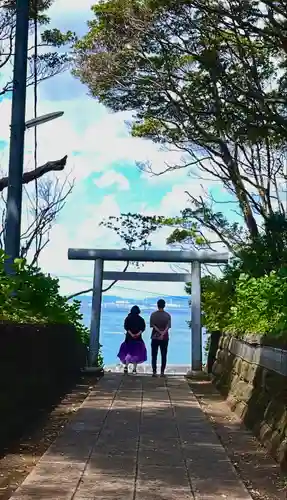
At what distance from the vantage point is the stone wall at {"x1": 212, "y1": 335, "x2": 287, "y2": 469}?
714 centimetres

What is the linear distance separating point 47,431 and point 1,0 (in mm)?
10163

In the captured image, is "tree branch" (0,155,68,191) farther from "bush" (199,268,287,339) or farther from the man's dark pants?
the man's dark pants

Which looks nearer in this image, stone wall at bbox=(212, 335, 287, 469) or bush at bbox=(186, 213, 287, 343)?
stone wall at bbox=(212, 335, 287, 469)

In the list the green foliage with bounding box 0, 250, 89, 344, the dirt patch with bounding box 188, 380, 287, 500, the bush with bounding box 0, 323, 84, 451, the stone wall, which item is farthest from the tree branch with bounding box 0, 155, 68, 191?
the dirt patch with bounding box 188, 380, 287, 500

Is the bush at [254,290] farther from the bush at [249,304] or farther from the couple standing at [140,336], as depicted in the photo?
the couple standing at [140,336]

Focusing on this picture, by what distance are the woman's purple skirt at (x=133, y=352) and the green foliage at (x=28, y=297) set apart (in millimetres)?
3562

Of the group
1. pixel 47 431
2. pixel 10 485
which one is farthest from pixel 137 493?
pixel 47 431

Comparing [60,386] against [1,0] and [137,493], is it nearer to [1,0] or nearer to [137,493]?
[137,493]

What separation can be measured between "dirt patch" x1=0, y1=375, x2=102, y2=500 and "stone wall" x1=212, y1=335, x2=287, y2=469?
6.48 feet

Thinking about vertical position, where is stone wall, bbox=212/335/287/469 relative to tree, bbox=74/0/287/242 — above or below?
below

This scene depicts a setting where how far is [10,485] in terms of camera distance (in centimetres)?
611

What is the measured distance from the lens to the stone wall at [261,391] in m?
7.14

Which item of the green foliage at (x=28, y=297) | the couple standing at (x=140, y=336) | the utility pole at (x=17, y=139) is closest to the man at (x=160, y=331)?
the couple standing at (x=140, y=336)

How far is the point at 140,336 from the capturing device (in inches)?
673
